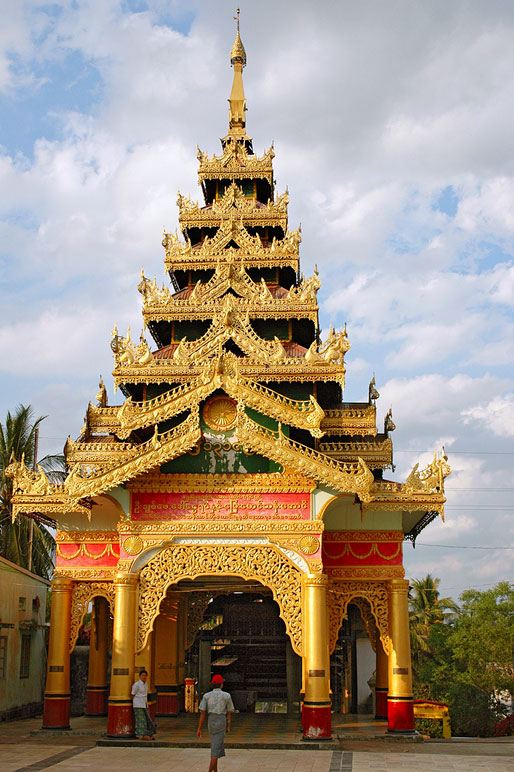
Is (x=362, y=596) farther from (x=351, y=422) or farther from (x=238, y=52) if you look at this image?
(x=238, y=52)

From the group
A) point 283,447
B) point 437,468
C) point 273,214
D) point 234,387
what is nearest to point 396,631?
point 437,468

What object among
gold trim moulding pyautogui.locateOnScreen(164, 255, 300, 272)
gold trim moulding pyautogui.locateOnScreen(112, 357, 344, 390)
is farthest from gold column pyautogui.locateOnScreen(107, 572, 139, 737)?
gold trim moulding pyautogui.locateOnScreen(164, 255, 300, 272)

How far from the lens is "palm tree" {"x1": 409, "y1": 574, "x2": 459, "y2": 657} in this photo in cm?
3772

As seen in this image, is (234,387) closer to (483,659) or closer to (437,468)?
(437,468)

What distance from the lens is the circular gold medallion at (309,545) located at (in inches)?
552

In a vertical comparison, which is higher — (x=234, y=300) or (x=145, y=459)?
(x=234, y=300)

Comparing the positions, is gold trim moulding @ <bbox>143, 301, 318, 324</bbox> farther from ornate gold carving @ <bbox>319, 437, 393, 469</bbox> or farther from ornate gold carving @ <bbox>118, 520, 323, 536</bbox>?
ornate gold carving @ <bbox>118, 520, 323, 536</bbox>

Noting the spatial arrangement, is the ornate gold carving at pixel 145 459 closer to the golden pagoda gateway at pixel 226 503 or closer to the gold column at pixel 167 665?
the golden pagoda gateway at pixel 226 503

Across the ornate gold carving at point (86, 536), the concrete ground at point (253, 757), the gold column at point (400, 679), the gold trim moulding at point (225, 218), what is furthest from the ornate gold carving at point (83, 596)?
the gold trim moulding at point (225, 218)

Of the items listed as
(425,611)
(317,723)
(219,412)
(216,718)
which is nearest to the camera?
(216,718)

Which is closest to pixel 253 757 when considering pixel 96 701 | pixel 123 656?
pixel 123 656

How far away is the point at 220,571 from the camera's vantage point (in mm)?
14062

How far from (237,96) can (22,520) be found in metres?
16.9

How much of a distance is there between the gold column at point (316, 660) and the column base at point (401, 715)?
1718 mm
